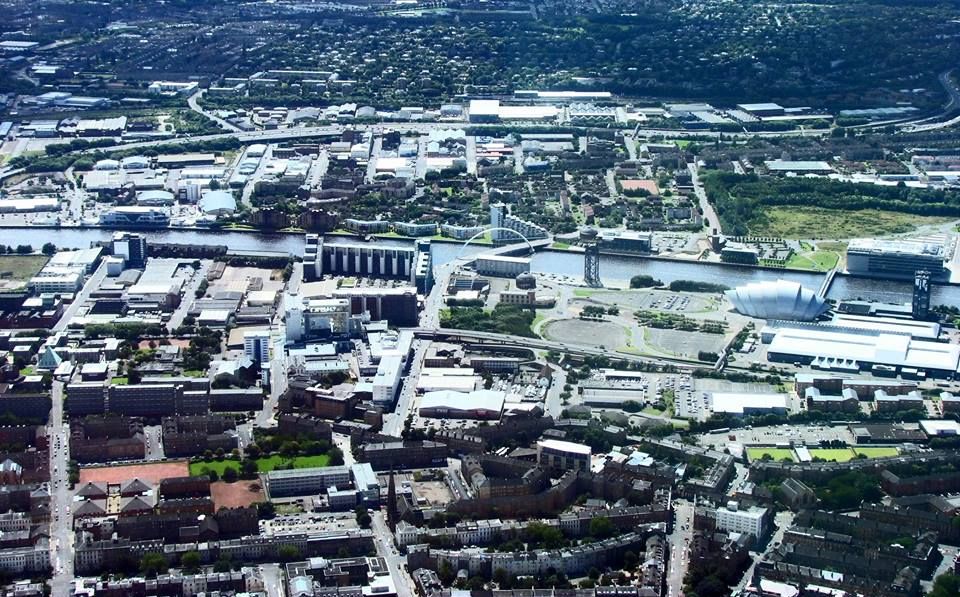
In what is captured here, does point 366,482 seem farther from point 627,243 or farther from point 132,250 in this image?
point 627,243

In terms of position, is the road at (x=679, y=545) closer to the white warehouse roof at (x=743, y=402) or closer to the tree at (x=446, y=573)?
the tree at (x=446, y=573)

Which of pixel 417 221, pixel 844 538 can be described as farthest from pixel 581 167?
pixel 844 538

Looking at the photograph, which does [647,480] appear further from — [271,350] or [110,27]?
[110,27]

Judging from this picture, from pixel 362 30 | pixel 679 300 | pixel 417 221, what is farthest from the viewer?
pixel 362 30

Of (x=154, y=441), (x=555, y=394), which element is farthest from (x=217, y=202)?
(x=154, y=441)

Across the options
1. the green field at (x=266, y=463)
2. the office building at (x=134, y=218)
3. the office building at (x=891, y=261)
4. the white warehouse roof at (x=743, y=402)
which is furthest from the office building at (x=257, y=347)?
the office building at (x=891, y=261)
